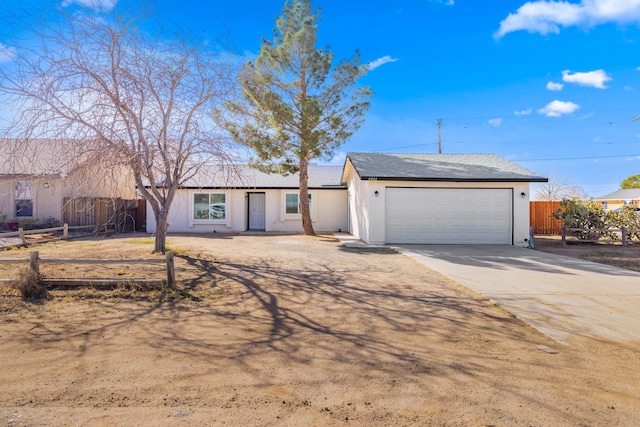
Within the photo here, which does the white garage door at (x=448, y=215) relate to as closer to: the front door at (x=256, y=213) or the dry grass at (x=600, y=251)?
the dry grass at (x=600, y=251)

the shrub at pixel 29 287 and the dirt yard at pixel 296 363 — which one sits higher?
the shrub at pixel 29 287

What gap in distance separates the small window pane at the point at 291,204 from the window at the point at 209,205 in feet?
10.9

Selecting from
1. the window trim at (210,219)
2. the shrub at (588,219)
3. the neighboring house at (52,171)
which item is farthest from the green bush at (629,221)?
the neighboring house at (52,171)

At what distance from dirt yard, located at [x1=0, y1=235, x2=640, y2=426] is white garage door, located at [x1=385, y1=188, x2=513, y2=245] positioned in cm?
754

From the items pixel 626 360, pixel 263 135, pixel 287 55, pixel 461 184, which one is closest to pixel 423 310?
pixel 626 360

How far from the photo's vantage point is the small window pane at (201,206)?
64.5 feet

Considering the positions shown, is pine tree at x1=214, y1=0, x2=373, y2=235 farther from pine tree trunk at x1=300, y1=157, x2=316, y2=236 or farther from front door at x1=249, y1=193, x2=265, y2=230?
front door at x1=249, y1=193, x2=265, y2=230

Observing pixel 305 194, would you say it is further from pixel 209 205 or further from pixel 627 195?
pixel 627 195

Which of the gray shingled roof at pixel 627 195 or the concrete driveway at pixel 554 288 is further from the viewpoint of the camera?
the gray shingled roof at pixel 627 195

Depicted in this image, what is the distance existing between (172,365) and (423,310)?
3.63m

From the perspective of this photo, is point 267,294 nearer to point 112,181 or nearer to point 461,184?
point 112,181

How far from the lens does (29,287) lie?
6098 millimetres

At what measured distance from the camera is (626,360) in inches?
153

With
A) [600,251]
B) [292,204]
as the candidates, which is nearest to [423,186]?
[600,251]
